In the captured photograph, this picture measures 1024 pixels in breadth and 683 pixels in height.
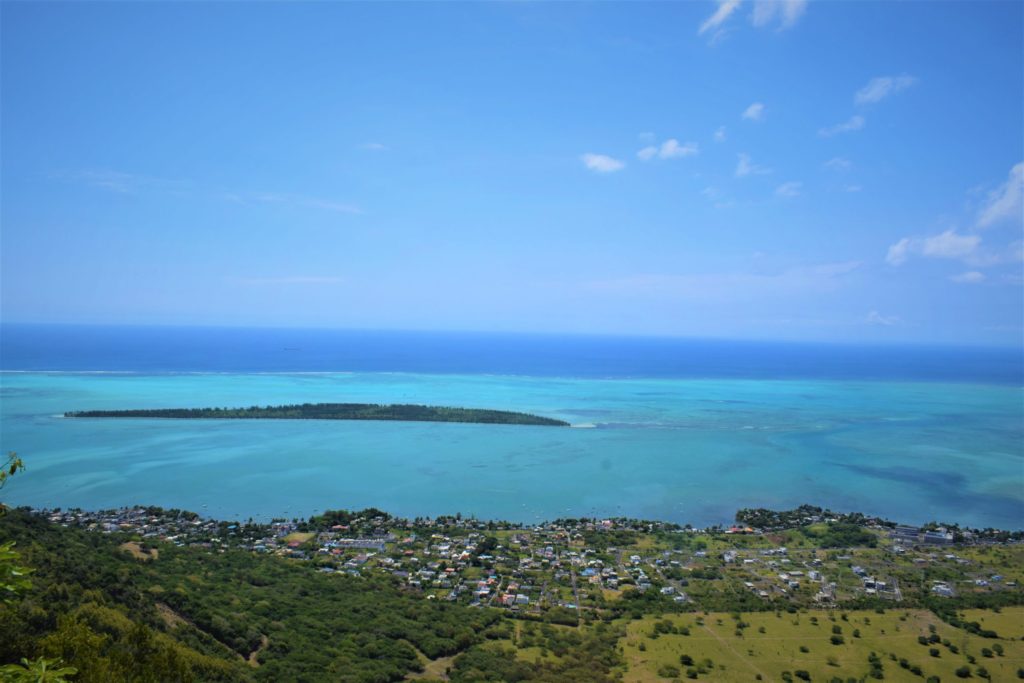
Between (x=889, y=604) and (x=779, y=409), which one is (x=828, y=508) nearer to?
(x=889, y=604)

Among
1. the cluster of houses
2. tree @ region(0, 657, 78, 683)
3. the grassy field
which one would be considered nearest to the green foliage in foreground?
the cluster of houses

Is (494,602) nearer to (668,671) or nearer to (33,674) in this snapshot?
(668,671)

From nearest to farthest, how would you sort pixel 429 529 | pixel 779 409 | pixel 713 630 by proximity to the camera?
pixel 713 630 < pixel 429 529 < pixel 779 409

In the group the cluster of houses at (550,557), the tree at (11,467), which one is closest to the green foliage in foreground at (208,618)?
the cluster of houses at (550,557)

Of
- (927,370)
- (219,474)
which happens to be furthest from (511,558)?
(927,370)

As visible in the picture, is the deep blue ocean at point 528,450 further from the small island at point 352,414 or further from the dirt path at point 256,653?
the dirt path at point 256,653

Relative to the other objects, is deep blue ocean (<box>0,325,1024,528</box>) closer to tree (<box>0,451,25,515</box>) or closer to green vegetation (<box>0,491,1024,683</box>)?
green vegetation (<box>0,491,1024,683</box>)
